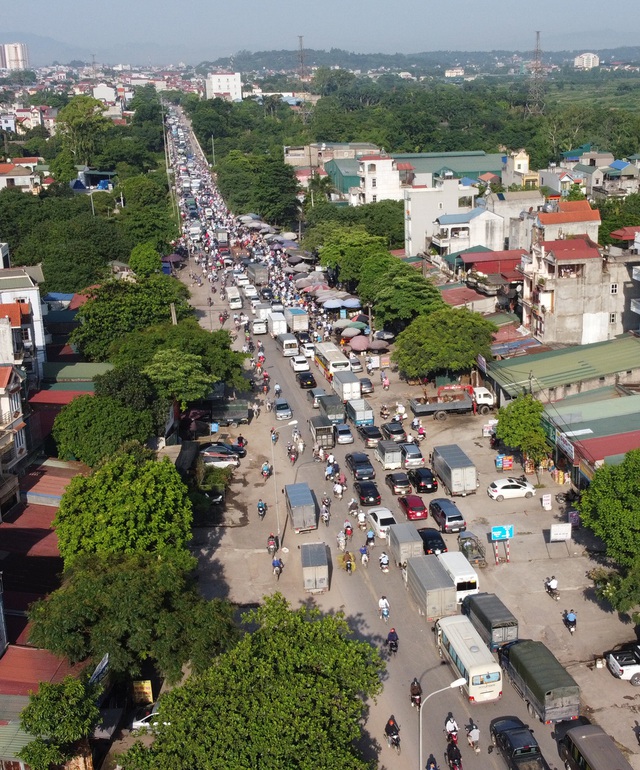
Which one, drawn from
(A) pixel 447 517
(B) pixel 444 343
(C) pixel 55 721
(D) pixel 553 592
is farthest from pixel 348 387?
(C) pixel 55 721

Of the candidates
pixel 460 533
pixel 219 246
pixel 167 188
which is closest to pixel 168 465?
pixel 460 533

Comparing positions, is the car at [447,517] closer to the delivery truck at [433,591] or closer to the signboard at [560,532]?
the signboard at [560,532]

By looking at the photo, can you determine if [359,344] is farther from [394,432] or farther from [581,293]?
[394,432]

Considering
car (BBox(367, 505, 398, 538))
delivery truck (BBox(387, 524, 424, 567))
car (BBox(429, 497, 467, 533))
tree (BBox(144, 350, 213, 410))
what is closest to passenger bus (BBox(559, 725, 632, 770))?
delivery truck (BBox(387, 524, 424, 567))

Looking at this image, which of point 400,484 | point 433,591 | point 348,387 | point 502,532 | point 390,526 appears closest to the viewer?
point 433,591

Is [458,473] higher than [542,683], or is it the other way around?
[458,473]

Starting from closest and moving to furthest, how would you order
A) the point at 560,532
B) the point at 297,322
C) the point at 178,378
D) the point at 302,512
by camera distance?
the point at 560,532, the point at 302,512, the point at 178,378, the point at 297,322

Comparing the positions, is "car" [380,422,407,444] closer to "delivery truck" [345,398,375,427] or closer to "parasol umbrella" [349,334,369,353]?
"delivery truck" [345,398,375,427]
